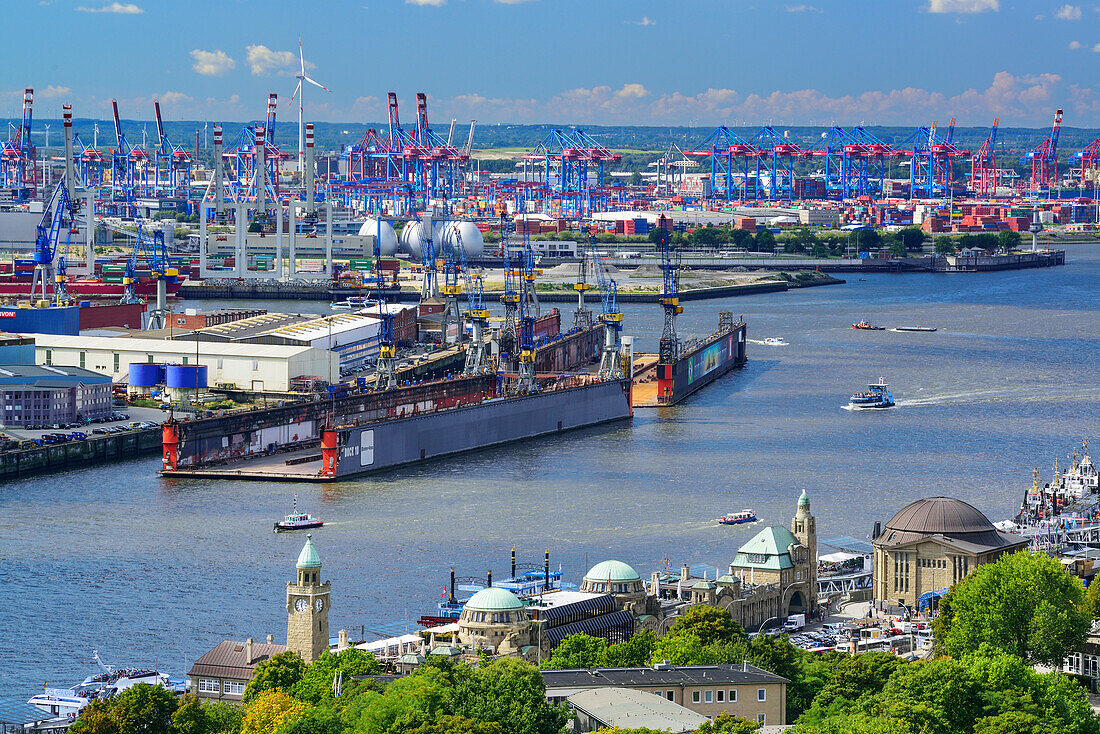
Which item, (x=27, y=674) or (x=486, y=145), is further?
(x=486, y=145)

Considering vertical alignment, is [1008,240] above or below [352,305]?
above

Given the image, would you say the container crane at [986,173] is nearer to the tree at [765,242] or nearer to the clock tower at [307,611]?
the tree at [765,242]

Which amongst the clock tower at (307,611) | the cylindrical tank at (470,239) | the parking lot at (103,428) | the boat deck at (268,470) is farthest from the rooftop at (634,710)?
the cylindrical tank at (470,239)

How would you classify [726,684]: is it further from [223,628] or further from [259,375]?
[259,375]

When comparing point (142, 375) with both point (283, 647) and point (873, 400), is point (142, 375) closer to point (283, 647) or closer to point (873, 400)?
point (873, 400)

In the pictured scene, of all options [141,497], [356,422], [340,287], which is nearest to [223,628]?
[141,497]

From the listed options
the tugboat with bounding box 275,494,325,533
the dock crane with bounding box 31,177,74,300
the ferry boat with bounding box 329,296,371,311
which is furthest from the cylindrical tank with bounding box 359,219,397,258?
the tugboat with bounding box 275,494,325,533

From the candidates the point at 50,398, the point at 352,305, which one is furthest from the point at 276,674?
the point at 352,305
